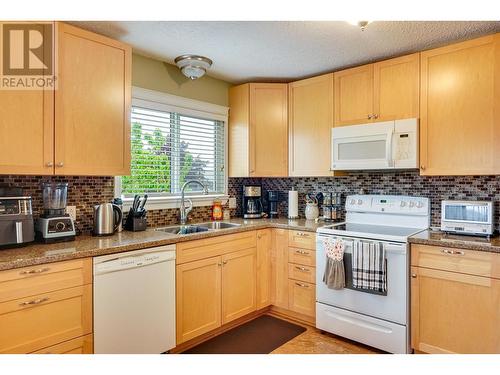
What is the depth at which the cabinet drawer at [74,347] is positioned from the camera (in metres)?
1.67

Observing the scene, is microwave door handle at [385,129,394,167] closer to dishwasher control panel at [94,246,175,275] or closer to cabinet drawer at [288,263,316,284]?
cabinet drawer at [288,263,316,284]

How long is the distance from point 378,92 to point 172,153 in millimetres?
1831

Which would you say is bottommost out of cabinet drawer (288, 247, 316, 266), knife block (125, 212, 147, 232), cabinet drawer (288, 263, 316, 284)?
cabinet drawer (288, 263, 316, 284)

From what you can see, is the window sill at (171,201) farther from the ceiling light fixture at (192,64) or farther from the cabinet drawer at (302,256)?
the ceiling light fixture at (192,64)

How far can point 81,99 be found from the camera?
204cm

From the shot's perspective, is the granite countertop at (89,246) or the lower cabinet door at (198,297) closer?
the granite countertop at (89,246)

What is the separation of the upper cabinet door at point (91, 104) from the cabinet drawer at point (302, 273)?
61.9 inches

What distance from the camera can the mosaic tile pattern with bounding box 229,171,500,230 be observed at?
8.04ft

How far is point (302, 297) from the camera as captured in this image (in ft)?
9.23

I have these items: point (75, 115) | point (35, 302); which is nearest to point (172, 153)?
point (75, 115)

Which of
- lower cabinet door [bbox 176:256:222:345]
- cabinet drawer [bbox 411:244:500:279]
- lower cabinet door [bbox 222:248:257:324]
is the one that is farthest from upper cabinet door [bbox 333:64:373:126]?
lower cabinet door [bbox 176:256:222:345]

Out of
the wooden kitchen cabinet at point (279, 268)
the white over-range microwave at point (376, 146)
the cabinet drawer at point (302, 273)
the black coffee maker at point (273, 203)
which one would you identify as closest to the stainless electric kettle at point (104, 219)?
the wooden kitchen cabinet at point (279, 268)

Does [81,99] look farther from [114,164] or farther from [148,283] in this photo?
[148,283]

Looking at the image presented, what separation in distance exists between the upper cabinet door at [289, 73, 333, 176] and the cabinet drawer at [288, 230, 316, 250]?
1.96 ft
